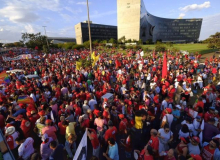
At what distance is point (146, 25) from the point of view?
7112 centimetres

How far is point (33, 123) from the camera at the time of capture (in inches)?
196

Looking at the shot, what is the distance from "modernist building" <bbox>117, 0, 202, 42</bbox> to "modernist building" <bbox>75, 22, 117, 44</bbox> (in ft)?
63.3

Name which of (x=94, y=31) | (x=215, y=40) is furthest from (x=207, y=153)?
(x=94, y=31)

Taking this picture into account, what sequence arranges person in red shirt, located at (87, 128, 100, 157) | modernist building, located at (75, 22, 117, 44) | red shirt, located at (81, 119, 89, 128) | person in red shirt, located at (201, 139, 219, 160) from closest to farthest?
1. person in red shirt, located at (201, 139, 219, 160)
2. person in red shirt, located at (87, 128, 100, 157)
3. red shirt, located at (81, 119, 89, 128)
4. modernist building, located at (75, 22, 117, 44)

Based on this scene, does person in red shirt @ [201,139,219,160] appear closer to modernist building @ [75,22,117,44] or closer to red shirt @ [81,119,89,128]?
red shirt @ [81,119,89,128]

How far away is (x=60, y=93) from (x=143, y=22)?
71.2 m

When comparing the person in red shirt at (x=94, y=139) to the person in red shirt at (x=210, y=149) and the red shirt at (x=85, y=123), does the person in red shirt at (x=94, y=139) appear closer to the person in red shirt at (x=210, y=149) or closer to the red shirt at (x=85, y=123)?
the red shirt at (x=85, y=123)

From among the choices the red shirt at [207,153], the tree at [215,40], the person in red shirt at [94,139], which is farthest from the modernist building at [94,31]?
the red shirt at [207,153]

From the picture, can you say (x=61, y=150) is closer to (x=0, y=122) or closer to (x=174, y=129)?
(x=0, y=122)

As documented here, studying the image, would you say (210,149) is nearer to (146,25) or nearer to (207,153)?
(207,153)

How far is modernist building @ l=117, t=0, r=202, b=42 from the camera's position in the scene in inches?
2507

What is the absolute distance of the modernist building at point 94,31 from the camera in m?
79.2

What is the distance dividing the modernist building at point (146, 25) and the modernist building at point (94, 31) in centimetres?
1928

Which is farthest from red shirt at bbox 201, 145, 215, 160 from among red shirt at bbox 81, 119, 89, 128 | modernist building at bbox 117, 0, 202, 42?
modernist building at bbox 117, 0, 202, 42
